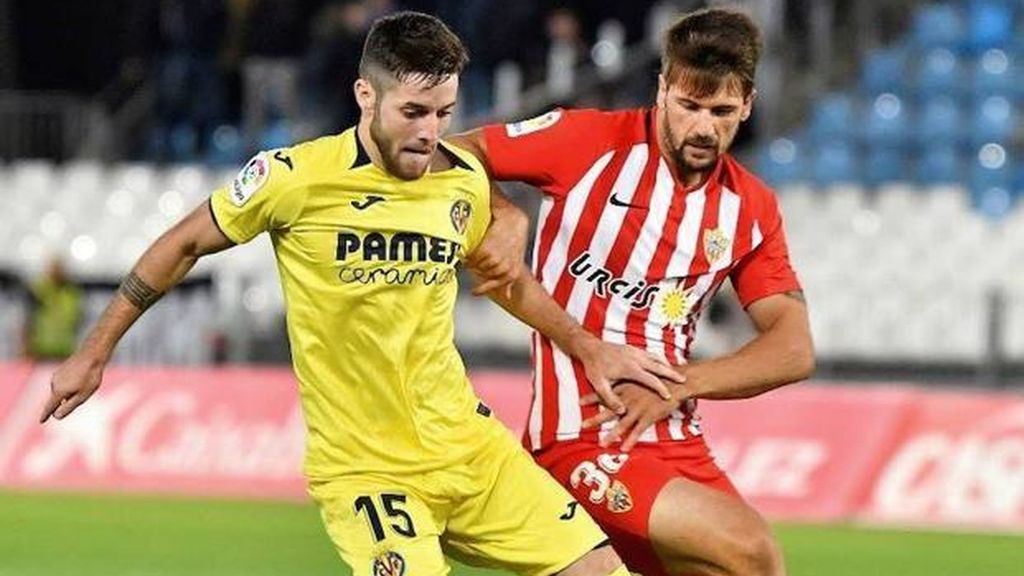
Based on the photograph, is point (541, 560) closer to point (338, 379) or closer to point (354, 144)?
point (338, 379)

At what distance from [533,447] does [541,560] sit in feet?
1.83

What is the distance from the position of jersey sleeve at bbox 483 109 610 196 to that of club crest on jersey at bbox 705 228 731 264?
1.31 ft

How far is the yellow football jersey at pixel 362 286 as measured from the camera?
644cm

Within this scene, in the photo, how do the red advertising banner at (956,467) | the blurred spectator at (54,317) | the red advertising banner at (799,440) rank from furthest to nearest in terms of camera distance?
the blurred spectator at (54,317), the red advertising banner at (799,440), the red advertising banner at (956,467)

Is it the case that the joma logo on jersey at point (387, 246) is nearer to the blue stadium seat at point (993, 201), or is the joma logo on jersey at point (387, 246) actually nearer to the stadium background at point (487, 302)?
the stadium background at point (487, 302)

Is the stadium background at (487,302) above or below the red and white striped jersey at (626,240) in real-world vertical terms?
below

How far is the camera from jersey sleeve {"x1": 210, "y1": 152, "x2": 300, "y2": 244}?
6.36 metres

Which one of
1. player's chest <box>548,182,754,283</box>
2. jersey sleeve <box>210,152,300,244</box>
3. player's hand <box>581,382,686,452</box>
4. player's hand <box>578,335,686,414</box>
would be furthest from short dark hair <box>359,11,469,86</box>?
player's hand <box>581,382,686,452</box>

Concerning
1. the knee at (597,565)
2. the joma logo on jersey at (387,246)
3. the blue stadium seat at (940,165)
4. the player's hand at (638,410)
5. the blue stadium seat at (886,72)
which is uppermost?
the joma logo on jersey at (387,246)

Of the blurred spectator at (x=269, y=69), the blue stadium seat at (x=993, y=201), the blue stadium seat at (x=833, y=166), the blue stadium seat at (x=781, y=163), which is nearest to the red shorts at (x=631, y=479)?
the blue stadium seat at (x=993, y=201)

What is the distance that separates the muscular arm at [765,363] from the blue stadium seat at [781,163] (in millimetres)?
12664

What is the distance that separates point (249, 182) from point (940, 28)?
14.5 meters

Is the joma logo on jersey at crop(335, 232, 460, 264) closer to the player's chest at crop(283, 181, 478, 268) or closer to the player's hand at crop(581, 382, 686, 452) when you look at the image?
the player's chest at crop(283, 181, 478, 268)

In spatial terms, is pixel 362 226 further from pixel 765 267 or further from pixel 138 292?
pixel 765 267
